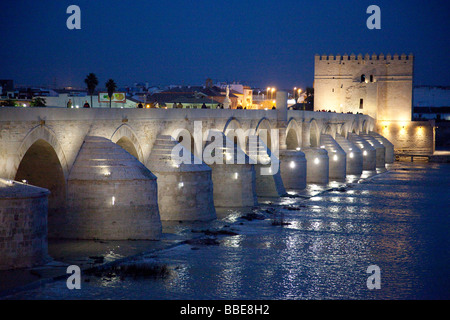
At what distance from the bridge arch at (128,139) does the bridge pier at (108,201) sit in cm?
194

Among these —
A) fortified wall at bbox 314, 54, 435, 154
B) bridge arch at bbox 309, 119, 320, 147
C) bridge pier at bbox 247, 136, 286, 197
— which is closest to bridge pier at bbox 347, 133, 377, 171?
bridge arch at bbox 309, 119, 320, 147

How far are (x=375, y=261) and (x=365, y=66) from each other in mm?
43123

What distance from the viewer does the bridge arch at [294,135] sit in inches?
1507

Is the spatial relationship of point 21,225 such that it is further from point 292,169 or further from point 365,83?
point 365,83

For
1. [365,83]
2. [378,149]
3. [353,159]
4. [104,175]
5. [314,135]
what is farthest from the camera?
[365,83]

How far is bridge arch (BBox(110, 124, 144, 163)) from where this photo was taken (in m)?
21.1

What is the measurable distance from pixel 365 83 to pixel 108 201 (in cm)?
4381

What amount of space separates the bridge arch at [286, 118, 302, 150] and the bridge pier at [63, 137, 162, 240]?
65.6 ft

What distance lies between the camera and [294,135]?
1550 inches

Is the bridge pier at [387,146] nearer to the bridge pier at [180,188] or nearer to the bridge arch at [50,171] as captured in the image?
the bridge pier at [180,188]

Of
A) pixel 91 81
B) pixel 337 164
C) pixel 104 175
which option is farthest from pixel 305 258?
pixel 337 164

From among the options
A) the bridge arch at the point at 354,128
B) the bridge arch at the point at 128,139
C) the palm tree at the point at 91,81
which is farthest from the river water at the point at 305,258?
the bridge arch at the point at 354,128

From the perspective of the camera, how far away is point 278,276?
16.2m

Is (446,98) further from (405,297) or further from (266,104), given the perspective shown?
(405,297)
